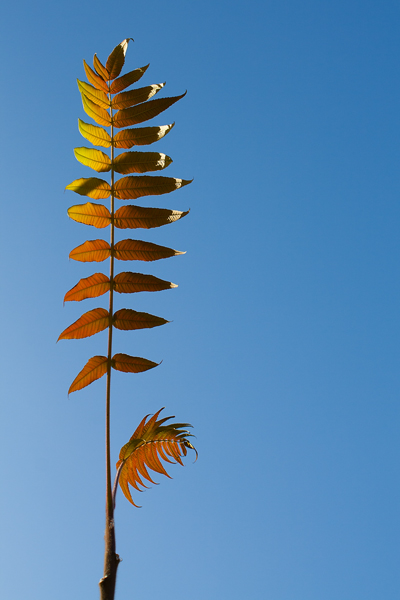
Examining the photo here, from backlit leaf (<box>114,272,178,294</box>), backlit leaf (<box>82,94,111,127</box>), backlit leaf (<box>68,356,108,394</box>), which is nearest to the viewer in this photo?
backlit leaf (<box>68,356,108,394</box>)

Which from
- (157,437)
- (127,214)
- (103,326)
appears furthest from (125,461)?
(127,214)

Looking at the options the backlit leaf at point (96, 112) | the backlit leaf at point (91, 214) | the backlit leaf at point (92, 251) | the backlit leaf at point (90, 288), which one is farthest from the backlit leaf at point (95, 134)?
the backlit leaf at point (90, 288)

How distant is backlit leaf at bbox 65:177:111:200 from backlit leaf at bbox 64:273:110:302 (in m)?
0.32

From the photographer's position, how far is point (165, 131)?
1.97 meters

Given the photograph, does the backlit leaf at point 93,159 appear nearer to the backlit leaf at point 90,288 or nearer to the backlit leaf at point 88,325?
the backlit leaf at point 90,288

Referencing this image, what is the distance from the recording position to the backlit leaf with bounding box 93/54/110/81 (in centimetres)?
195

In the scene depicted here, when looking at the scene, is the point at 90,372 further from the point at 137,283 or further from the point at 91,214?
the point at 91,214

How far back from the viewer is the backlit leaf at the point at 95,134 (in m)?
1.91

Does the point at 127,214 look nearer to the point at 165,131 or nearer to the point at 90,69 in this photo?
the point at 165,131

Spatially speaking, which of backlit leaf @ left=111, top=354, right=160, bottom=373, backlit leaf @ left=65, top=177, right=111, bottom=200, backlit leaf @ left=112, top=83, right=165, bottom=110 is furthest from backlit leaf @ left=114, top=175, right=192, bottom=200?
backlit leaf @ left=111, top=354, right=160, bottom=373

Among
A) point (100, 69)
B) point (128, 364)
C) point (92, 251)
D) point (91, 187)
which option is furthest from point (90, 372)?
Answer: point (100, 69)

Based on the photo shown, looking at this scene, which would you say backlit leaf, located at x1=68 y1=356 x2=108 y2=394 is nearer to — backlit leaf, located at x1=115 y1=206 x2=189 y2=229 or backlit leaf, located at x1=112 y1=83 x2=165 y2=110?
backlit leaf, located at x1=115 y1=206 x2=189 y2=229

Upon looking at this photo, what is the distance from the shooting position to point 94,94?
195 centimetres

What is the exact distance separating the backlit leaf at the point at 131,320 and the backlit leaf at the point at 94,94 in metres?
0.85
